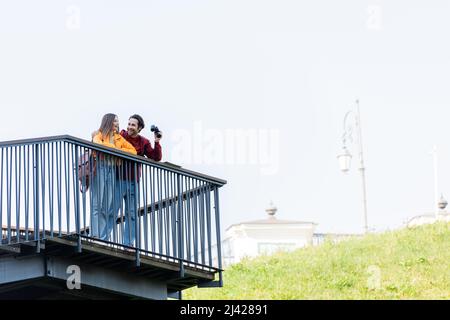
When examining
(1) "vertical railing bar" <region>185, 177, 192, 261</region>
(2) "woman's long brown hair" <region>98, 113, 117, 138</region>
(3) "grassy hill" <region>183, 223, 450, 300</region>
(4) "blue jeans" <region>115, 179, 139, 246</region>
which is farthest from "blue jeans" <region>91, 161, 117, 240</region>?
(3) "grassy hill" <region>183, 223, 450, 300</region>

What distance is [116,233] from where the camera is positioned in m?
16.5

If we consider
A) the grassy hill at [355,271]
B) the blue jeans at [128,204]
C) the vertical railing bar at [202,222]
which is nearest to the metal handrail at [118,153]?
the vertical railing bar at [202,222]

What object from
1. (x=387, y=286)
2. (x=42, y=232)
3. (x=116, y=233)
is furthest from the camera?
(x=387, y=286)

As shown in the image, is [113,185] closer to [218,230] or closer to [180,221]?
[180,221]

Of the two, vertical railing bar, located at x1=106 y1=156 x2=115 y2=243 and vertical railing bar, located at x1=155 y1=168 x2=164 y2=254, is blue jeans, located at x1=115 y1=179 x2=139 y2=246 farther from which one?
vertical railing bar, located at x1=155 y1=168 x2=164 y2=254

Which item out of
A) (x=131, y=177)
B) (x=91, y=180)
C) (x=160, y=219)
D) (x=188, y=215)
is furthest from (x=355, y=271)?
(x=91, y=180)

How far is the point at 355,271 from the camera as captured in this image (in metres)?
33.7

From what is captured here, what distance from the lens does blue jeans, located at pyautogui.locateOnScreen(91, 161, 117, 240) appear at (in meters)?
16.3

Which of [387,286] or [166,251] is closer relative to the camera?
[166,251]

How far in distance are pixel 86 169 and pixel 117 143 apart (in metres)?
0.80

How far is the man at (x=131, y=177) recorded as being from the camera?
16.7 m
